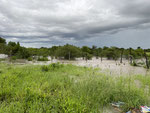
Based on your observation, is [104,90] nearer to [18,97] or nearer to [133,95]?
[133,95]

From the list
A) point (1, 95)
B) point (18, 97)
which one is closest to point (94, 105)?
point (18, 97)

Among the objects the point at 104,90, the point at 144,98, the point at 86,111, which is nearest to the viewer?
the point at 86,111

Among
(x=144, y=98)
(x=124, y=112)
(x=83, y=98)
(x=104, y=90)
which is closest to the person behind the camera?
(x=124, y=112)

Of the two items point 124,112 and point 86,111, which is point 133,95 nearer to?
point 124,112

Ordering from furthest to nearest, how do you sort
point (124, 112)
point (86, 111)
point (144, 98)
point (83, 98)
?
point (144, 98), point (83, 98), point (124, 112), point (86, 111)

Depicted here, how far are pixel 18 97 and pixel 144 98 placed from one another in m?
2.89

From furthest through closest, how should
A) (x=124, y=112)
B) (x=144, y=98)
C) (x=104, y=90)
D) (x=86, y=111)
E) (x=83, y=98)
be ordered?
(x=104, y=90) < (x=144, y=98) < (x=83, y=98) < (x=124, y=112) < (x=86, y=111)

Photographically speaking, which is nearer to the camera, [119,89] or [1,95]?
[1,95]

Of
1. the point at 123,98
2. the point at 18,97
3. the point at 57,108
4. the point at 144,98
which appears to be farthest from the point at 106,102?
the point at 18,97

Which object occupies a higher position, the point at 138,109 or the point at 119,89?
the point at 119,89

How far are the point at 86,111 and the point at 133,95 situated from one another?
1.32m

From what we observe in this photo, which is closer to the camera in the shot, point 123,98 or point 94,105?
point 94,105

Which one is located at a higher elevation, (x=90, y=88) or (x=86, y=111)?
(x=90, y=88)

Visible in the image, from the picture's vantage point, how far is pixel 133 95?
90.0 inches
